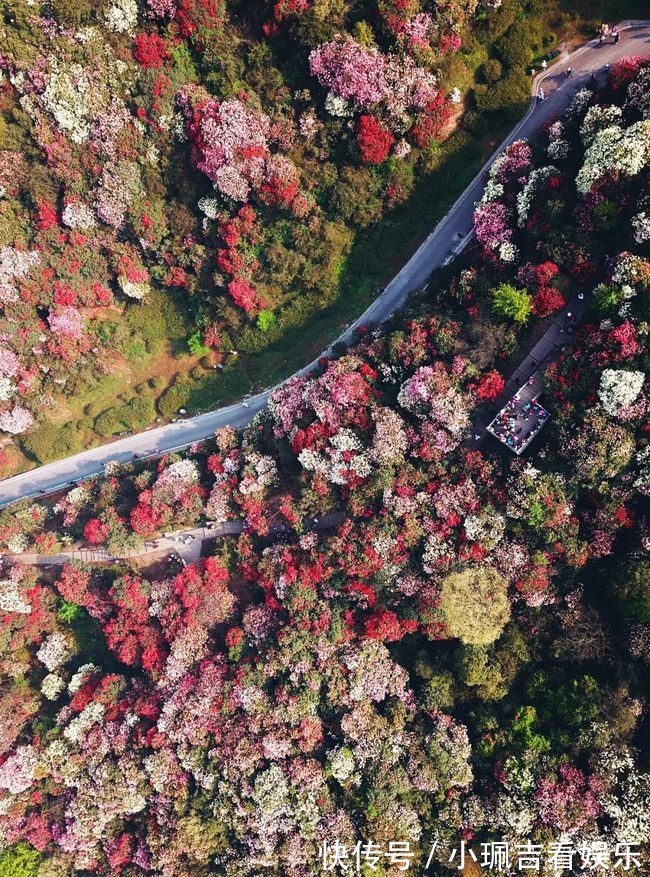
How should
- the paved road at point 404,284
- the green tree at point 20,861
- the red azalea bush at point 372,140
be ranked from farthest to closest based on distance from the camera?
the green tree at point 20,861 < the red azalea bush at point 372,140 < the paved road at point 404,284

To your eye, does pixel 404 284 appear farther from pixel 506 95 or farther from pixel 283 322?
pixel 506 95

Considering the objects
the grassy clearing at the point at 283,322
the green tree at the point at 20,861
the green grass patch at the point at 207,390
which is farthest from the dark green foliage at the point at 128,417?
the green tree at the point at 20,861

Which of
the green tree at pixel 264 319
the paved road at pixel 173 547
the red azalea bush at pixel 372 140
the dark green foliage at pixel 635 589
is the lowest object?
the paved road at pixel 173 547

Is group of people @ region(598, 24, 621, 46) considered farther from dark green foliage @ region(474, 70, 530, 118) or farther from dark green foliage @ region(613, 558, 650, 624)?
dark green foliage @ region(613, 558, 650, 624)

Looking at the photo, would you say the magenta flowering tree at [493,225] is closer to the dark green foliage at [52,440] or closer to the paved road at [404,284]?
the paved road at [404,284]

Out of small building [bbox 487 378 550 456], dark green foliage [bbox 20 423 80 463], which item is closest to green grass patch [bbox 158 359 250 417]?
dark green foliage [bbox 20 423 80 463]

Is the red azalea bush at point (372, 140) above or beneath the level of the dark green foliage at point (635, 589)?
above
